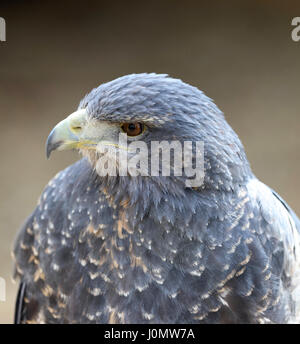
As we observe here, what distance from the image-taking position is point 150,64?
28.5ft

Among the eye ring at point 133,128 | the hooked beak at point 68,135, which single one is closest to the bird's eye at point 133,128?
the eye ring at point 133,128

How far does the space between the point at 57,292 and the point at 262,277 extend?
1.11m

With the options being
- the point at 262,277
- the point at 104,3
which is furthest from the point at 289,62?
the point at 262,277

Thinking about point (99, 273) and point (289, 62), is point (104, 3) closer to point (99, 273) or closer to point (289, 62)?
point (289, 62)

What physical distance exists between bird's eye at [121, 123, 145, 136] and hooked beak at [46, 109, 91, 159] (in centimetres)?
22

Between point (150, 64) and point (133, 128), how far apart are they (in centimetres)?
604

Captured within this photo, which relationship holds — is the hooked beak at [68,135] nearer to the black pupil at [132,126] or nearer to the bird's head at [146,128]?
the bird's head at [146,128]

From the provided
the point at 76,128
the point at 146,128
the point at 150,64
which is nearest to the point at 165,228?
the point at 146,128

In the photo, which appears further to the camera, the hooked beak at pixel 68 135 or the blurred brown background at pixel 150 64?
the blurred brown background at pixel 150 64

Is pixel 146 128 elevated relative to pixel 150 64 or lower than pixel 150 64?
lower

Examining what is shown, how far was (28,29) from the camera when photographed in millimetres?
9227

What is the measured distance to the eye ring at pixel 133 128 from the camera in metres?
2.78

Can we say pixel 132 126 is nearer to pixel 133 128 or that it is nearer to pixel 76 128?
pixel 133 128

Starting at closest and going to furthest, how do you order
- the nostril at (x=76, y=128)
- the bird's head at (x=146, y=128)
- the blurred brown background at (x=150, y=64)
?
the bird's head at (x=146, y=128) < the nostril at (x=76, y=128) < the blurred brown background at (x=150, y=64)
